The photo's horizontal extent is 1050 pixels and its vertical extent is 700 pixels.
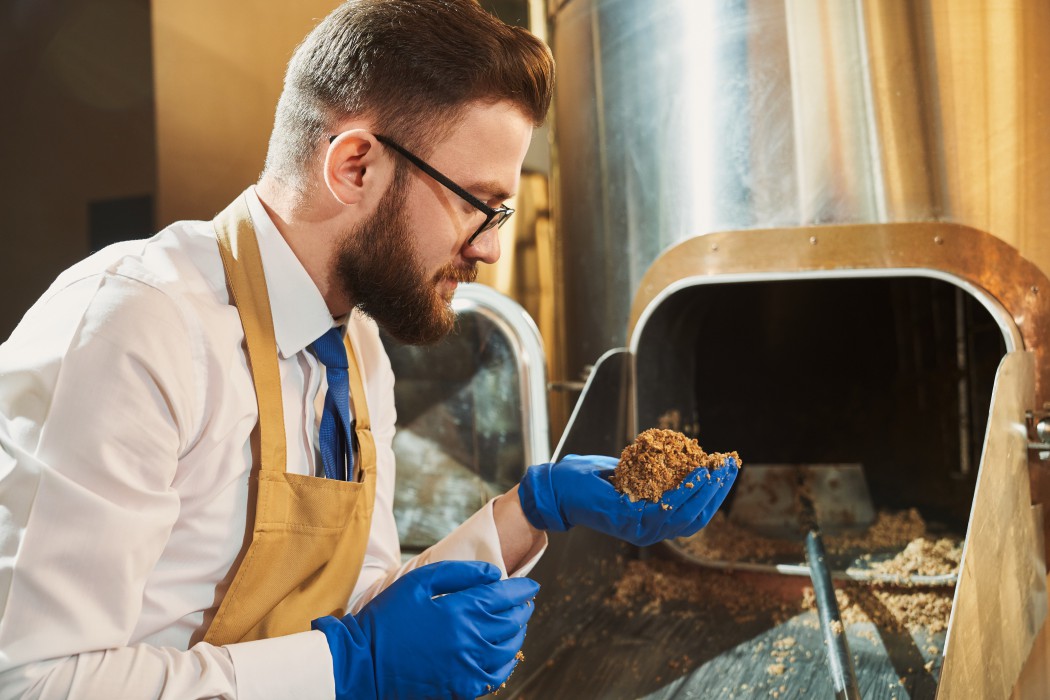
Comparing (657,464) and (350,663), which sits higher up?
(657,464)

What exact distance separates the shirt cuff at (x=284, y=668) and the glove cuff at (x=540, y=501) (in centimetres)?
36

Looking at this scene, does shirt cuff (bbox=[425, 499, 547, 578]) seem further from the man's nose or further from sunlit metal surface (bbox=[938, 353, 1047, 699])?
sunlit metal surface (bbox=[938, 353, 1047, 699])

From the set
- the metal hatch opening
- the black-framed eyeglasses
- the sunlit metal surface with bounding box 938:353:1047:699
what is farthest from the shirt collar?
the metal hatch opening

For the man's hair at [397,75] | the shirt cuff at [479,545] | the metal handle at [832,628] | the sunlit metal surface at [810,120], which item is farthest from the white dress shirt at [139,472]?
the sunlit metal surface at [810,120]

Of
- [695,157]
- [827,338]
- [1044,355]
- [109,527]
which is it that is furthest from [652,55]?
[109,527]

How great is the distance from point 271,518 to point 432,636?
8.5 inches

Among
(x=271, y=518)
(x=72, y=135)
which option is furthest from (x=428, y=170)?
(x=72, y=135)

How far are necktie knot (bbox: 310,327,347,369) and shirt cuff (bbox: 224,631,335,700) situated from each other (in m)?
0.33

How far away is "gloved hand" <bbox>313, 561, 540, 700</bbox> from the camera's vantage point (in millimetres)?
915

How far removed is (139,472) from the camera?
801 mm

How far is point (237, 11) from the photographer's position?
6.23 ft

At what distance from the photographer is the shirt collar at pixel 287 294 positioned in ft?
3.28

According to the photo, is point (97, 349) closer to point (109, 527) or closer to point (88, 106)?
point (109, 527)

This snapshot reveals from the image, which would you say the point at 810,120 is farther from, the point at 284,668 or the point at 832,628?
the point at 284,668
